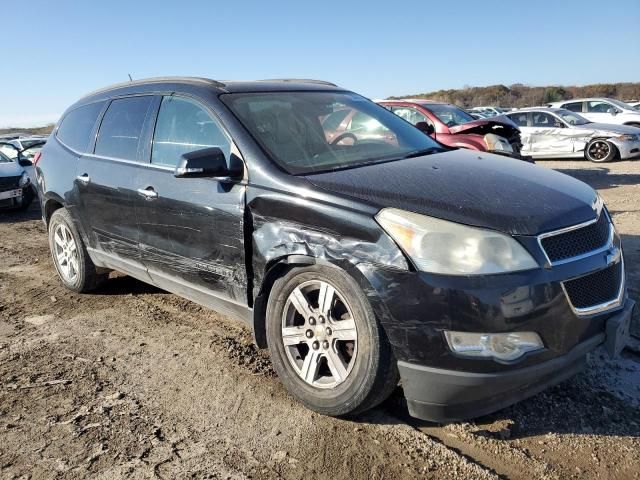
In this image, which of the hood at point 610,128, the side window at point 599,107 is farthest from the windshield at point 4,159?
the side window at point 599,107

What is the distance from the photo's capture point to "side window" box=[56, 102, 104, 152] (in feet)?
15.8

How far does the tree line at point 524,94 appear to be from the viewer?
5794cm

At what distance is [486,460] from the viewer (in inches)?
99.9

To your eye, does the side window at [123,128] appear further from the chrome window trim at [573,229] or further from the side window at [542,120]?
the side window at [542,120]

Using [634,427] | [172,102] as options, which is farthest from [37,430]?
[634,427]

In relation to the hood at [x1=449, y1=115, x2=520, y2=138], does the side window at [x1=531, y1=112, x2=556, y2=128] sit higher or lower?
lower

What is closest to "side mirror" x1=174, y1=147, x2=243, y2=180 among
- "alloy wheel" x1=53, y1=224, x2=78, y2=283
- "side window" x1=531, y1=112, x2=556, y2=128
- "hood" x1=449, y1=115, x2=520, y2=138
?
"alloy wheel" x1=53, y1=224, x2=78, y2=283

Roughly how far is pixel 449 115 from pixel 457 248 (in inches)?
341

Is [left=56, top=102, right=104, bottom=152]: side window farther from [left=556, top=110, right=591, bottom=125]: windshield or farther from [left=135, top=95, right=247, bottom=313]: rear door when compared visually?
[left=556, top=110, right=591, bottom=125]: windshield

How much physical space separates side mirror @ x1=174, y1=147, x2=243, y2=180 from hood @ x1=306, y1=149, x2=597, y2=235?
1.67 ft

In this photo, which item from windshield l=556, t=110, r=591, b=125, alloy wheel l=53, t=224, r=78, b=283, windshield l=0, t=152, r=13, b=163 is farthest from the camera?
windshield l=556, t=110, r=591, b=125

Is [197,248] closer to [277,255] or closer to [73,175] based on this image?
[277,255]

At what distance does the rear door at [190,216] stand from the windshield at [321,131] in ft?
0.83

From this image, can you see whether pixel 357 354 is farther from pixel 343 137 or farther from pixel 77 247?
pixel 77 247
